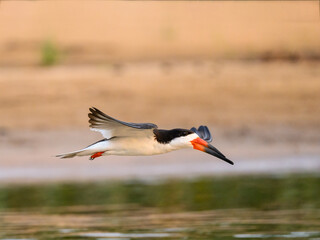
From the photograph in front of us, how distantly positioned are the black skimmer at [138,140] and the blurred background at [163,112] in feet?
5.27

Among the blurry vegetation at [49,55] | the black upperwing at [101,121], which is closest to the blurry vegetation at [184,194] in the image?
the black upperwing at [101,121]

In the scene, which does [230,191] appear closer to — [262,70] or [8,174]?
[8,174]

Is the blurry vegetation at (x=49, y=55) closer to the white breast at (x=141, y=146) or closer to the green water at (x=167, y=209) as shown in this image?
the green water at (x=167, y=209)

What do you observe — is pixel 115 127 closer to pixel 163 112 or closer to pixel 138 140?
pixel 138 140

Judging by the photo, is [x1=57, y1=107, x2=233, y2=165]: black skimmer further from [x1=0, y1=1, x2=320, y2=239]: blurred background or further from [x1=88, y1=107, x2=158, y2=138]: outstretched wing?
[x1=0, y1=1, x2=320, y2=239]: blurred background

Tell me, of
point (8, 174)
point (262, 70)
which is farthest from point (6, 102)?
point (262, 70)

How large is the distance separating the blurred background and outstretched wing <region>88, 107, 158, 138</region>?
1.69 metres

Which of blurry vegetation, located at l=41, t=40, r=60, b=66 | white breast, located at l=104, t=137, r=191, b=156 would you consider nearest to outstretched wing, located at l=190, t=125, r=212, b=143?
white breast, located at l=104, t=137, r=191, b=156

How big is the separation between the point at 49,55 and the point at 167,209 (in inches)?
332

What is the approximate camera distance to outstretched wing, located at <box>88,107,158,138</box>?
10.4m

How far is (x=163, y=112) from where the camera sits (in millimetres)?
18984

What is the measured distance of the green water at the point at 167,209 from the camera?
1214 centimetres

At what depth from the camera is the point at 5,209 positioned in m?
13.9

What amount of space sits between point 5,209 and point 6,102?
551 cm
